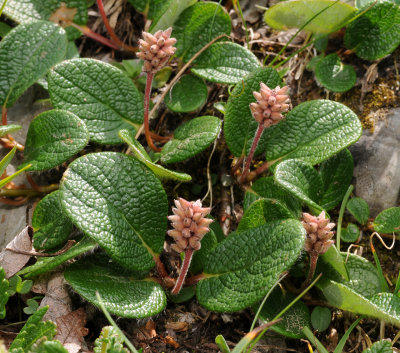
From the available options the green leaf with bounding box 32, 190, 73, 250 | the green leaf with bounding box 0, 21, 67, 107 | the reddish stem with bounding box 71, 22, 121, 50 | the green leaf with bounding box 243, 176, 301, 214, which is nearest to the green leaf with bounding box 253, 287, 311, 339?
the green leaf with bounding box 243, 176, 301, 214

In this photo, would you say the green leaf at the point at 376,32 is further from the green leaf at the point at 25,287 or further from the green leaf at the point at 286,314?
the green leaf at the point at 25,287

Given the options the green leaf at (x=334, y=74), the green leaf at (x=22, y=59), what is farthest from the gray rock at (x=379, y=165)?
the green leaf at (x=22, y=59)

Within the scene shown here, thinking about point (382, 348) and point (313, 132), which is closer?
point (382, 348)

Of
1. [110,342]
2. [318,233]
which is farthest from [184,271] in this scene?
[318,233]

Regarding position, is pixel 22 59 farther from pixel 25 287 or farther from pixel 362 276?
pixel 362 276

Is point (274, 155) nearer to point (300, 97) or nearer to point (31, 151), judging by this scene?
point (300, 97)

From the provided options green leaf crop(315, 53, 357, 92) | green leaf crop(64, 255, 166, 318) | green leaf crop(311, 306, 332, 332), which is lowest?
green leaf crop(311, 306, 332, 332)

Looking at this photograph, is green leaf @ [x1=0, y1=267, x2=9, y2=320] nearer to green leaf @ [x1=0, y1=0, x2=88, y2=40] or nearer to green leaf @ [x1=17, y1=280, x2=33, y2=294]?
green leaf @ [x1=17, y1=280, x2=33, y2=294]
